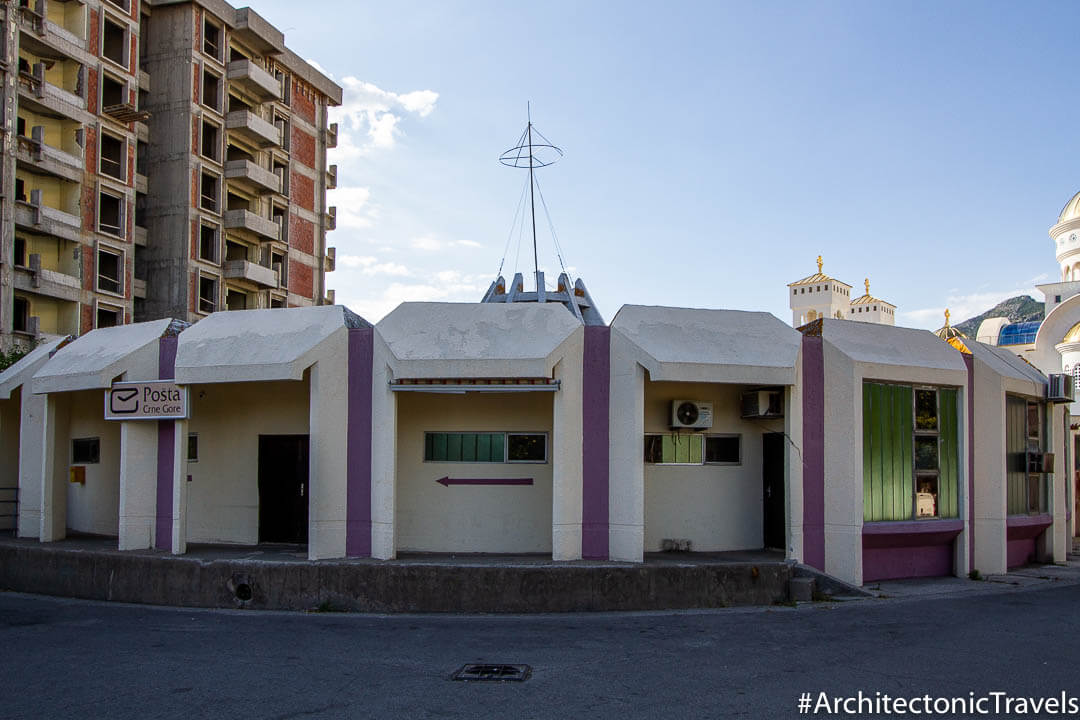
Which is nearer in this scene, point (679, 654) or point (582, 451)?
point (679, 654)

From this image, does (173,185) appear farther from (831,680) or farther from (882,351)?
(831,680)

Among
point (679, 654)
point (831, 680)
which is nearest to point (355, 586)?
point (679, 654)

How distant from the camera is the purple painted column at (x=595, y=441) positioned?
12961mm

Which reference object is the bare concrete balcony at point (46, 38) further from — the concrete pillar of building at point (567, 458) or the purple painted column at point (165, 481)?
the concrete pillar of building at point (567, 458)

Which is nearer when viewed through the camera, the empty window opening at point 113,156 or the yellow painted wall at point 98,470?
the yellow painted wall at point 98,470

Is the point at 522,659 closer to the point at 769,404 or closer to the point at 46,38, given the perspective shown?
the point at 769,404

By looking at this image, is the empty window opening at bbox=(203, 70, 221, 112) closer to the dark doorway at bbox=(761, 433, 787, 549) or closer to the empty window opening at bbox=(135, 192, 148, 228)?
the empty window opening at bbox=(135, 192, 148, 228)

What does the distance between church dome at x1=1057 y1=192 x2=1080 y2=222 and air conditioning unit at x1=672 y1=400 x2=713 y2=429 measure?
4765cm

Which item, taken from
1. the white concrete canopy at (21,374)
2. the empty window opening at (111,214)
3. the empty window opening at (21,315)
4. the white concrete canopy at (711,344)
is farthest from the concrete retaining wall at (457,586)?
the empty window opening at (111,214)

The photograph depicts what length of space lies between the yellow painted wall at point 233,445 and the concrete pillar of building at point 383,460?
2.19m

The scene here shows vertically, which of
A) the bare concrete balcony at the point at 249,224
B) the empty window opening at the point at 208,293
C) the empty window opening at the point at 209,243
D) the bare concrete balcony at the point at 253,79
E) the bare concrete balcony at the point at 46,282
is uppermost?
the bare concrete balcony at the point at 253,79

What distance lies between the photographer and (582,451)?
13078mm

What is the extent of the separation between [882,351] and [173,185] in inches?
1355

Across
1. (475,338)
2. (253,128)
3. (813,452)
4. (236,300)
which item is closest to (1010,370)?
(813,452)
